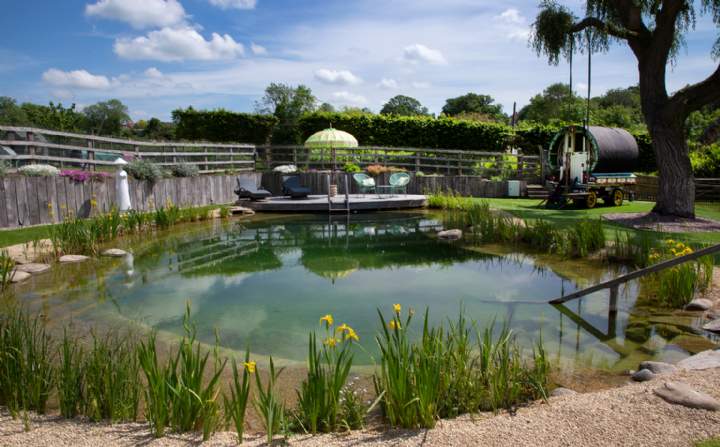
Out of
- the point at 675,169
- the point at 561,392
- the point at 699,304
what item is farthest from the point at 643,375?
the point at 675,169

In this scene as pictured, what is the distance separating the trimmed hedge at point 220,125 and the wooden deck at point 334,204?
7.44m

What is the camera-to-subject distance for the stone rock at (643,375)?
3656 millimetres

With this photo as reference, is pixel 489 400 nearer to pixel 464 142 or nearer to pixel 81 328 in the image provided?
pixel 81 328

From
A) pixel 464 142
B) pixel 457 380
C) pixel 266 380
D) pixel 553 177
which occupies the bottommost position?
pixel 266 380

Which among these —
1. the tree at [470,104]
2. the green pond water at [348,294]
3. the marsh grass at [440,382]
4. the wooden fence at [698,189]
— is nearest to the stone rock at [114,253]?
the green pond water at [348,294]

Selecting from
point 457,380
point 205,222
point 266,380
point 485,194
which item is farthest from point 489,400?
point 485,194

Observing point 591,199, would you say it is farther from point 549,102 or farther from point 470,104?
point 470,104

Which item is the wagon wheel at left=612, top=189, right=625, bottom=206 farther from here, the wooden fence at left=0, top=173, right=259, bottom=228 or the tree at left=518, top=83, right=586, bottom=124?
the tree at left=518, top=83, right=586, bottom=124

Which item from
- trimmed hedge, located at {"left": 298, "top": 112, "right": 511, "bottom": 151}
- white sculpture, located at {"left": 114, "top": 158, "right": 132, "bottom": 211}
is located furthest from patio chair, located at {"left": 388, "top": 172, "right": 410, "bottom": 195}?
white sculpture, located at {"left": 114, "top": 158, "right": 132, "bottom": 211}

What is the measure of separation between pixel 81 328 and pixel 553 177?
1299 cm

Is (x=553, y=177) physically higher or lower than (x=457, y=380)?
higher

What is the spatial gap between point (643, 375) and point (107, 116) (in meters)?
51.3

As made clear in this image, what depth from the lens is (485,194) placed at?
1784 cm

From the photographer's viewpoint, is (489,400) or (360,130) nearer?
(489,400)
